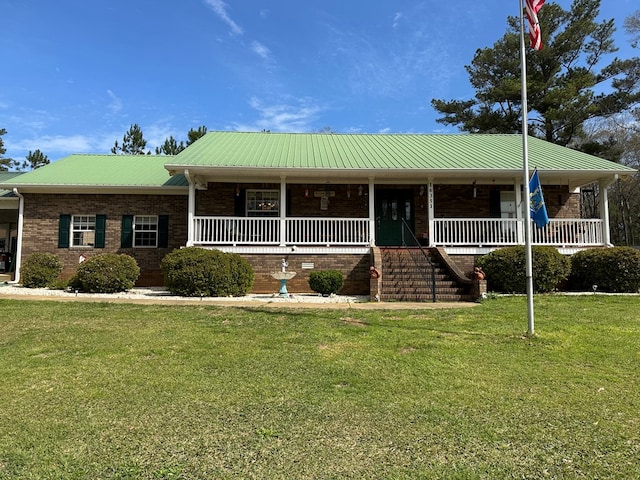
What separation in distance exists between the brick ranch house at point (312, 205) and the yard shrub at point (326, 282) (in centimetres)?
77

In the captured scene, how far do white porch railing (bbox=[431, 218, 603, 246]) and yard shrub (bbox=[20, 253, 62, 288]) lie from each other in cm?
1240

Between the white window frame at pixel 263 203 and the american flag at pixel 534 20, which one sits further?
the white window frame at pixel 263 203

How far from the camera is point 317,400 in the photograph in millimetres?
4047

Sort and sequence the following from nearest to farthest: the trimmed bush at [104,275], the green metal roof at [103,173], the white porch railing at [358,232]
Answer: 1. the trimmed bush at [104,275]
2. the white porch railing at [358,232]
3. the green metal roof at [103,173]

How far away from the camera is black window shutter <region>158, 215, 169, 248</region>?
15.0 meters

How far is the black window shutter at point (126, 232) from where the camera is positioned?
1506 centimetres

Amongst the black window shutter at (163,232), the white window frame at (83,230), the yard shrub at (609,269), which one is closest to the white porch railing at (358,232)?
the yard shrub at (609,269)

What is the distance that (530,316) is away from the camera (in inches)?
261

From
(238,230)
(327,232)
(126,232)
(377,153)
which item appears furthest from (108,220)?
(377,153)

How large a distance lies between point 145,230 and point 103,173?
2.97 metres

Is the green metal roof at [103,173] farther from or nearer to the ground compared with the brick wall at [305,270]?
farther from the ground

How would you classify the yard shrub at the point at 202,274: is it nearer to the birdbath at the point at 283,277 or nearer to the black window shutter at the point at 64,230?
the birdbath at the point at 283,277

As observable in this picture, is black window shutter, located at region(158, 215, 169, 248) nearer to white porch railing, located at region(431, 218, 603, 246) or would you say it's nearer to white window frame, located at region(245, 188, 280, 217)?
white window frame, located at region(245, 188, 280, 217)

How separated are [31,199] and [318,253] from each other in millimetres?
10626
